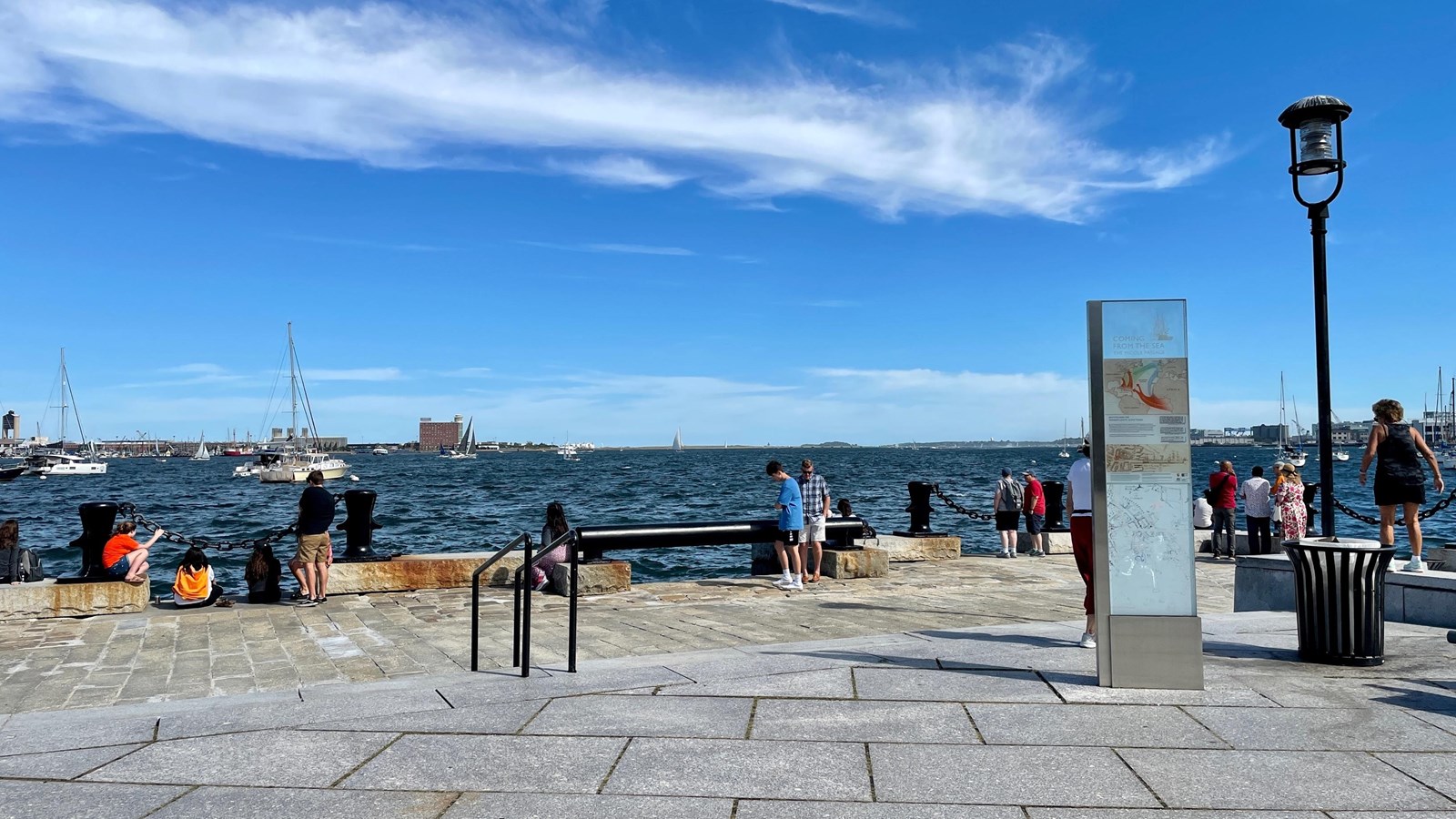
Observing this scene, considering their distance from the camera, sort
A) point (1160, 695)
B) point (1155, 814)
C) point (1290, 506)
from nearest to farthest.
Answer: point (1155, 814), point (1160, 695), point (1290, 506)

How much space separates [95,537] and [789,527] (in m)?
7.70

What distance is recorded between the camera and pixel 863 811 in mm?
3992

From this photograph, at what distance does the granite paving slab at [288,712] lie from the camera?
205 inches

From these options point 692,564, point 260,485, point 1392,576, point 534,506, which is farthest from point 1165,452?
point 260,485

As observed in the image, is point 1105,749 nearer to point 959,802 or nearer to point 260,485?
point 959,802

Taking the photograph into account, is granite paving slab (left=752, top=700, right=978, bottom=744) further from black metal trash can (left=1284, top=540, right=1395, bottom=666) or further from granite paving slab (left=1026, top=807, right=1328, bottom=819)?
black metal trash can (left=1284, top=540, right=1395, bottom=666)

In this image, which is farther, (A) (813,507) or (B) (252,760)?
(A) (813,507)

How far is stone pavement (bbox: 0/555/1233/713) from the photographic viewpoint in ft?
24.6

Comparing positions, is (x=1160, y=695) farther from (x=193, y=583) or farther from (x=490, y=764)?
(x=193, y=583)

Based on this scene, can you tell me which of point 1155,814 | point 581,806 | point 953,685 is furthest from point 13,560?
point 1155,814

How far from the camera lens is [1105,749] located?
4793mm

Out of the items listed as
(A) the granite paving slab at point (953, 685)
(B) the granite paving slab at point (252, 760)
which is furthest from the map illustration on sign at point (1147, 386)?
(B) the granite paving slab at point (252, 760)

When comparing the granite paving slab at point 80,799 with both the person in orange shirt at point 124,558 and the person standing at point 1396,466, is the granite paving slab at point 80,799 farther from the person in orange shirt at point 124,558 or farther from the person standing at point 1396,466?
the person standing at point 1396,466

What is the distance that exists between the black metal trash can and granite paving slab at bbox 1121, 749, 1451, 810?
2412mm
